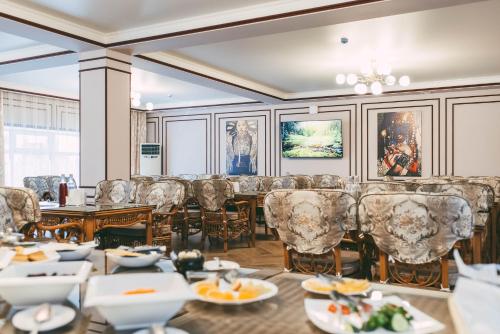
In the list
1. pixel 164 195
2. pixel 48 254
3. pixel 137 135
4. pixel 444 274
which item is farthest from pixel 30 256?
pixel 137 135

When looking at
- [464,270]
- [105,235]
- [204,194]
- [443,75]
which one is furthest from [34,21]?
[443,75]

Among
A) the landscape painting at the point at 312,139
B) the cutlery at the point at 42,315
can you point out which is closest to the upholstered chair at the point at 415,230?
the cutlery at the point at 42,315

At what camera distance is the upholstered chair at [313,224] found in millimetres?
2357

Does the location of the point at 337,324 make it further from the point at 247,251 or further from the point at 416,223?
the point at 247,251

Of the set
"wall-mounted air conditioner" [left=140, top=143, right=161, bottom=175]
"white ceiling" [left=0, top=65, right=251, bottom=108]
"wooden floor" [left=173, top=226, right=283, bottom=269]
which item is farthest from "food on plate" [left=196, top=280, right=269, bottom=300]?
"wall-mounted air conditioner" [left=140, top=143, right=161, bottom=175]

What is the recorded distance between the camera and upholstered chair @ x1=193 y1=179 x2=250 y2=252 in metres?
5.27

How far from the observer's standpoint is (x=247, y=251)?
207 inches

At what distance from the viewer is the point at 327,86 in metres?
8.40

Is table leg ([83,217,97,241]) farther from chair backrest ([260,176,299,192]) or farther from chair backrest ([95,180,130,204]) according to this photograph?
chair backrest ([260,176,299,192])

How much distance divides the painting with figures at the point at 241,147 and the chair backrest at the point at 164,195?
5.59m

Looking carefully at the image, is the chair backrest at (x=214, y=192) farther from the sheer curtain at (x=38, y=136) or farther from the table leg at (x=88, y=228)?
the sheer curtain at (x=38, y=136)

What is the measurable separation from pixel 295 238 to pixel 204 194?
299 centimetres

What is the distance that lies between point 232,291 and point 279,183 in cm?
586

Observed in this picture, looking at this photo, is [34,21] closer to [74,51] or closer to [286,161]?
[74,51]
